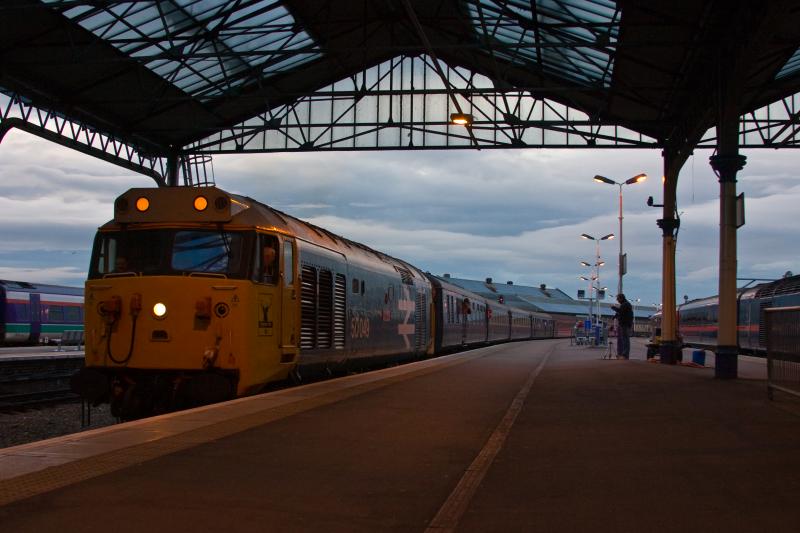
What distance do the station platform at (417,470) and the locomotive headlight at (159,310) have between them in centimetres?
143

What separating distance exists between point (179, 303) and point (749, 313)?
3214 cm

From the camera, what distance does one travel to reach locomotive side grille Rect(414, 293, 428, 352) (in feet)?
79.2

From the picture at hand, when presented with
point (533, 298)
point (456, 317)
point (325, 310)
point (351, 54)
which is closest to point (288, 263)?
point (325, 310)

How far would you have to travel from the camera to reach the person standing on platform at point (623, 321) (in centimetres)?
2380

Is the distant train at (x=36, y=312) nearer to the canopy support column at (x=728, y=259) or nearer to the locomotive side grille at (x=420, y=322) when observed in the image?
the locomotive side grille at (x=420, y=322)

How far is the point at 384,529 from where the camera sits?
4.84 metres

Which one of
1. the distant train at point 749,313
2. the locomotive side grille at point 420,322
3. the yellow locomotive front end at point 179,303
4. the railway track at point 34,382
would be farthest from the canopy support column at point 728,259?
the railway track at point 34,382

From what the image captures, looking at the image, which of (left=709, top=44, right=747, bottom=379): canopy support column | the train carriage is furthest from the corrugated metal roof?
(left=709, top=44, right=747, bottom=379): canopy support column

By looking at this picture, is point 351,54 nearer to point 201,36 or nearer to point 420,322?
point 201,36

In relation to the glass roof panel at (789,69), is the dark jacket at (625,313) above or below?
below

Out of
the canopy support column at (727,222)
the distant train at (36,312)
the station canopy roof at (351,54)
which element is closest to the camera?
the canopy support column at (727,222)

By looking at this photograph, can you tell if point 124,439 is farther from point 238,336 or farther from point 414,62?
point 414,62

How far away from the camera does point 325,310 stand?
13.9 meters

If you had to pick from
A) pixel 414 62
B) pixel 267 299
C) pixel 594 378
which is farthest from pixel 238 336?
pixel 414 62
